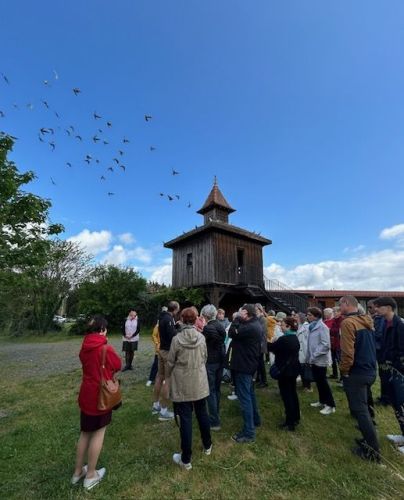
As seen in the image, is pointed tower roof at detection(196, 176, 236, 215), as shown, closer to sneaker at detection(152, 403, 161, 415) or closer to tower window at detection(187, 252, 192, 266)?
tower window at detection(187, 252, 192, 266)

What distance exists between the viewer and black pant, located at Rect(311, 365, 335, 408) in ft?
16.4

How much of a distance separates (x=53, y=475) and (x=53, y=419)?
1786 mm

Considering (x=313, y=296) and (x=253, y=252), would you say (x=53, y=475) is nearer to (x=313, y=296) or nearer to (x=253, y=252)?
(x=253, y=252)

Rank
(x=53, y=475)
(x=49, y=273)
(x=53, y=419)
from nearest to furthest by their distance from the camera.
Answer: (x=53, y=475)
(x=53, y=419)
(x=49, y=273)

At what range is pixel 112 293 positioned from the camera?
22.3 metres

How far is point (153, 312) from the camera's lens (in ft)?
72.6

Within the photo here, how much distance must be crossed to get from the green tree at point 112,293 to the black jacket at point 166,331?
58.9ft

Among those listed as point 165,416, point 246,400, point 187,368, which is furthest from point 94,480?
point 246,400

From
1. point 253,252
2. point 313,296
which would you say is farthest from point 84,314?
point 313,296

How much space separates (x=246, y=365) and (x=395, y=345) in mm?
2067

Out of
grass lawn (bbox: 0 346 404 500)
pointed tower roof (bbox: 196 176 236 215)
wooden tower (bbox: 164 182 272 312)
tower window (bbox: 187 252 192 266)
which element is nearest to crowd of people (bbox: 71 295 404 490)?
grass lawn (bbox: 0 346 404 500)

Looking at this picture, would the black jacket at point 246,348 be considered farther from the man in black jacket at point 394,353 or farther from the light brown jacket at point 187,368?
the man in black jacket at point 394,353

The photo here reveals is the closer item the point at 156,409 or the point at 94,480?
the point at 94,480

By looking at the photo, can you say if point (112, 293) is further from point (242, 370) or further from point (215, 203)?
point (242, 370)
